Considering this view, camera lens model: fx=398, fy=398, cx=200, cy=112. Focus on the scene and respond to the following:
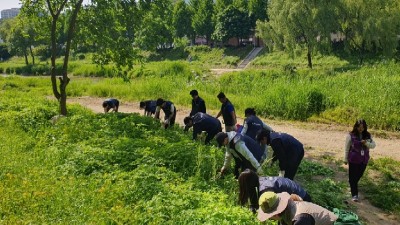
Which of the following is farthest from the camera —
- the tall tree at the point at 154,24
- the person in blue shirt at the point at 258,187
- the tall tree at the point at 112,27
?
the tall tree at the point at 112,27

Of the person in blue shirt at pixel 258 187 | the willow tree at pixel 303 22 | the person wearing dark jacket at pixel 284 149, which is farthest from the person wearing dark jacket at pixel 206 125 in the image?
the willow tree at pixel 303 22

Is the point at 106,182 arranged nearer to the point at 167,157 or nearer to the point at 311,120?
the point at 167,157

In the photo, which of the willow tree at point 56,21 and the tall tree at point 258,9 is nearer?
the willow tree at point 56,21

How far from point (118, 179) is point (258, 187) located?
265 centimetres

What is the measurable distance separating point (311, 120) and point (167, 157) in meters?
8.44

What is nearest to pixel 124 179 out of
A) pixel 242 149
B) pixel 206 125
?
pixel 242 149

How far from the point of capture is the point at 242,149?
607 cm

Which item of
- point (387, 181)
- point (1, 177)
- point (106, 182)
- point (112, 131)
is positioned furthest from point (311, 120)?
point (1, 177)

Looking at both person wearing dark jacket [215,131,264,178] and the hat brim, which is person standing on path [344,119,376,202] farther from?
the hat brim

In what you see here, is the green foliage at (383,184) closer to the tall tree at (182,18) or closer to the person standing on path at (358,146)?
the person standing on path at (358,146)

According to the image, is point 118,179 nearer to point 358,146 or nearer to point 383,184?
point 358,146

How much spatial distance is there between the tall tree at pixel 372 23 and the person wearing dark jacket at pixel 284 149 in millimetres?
24593

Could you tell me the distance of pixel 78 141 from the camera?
912cm

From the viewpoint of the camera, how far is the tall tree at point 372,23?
92.0 ft
